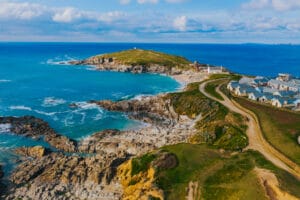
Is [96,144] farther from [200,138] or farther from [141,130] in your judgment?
[200,138]

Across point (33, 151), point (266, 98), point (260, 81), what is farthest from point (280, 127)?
point (33, 151)

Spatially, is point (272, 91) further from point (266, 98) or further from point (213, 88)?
point (213, 88)

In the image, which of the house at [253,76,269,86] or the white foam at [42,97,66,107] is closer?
the white foam at [42,97,66,107]

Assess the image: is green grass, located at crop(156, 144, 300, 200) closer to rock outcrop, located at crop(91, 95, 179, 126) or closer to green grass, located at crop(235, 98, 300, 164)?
green grass, located at crop(235, 98, 300, 164)

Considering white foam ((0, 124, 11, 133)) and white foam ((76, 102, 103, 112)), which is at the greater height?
white foam ((76, 102, 103, 112))


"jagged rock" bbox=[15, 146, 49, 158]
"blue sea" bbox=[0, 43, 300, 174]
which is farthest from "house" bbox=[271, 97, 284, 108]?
"jagged rock" bbox=[15, 146, 49, 158]

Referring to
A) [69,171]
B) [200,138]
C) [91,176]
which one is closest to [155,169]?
[91,176]

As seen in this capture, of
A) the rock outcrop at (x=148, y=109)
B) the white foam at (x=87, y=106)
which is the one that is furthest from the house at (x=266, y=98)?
the white foam at (x=87, y=106)

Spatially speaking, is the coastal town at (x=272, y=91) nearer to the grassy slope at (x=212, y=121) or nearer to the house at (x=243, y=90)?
the house at (x=243, y=90)
